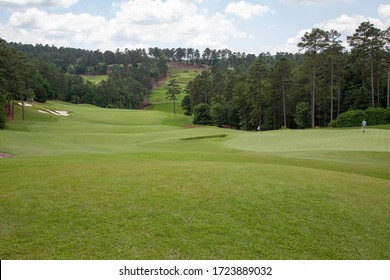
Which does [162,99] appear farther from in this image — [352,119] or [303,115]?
[352,119]

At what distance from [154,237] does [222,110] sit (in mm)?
77033

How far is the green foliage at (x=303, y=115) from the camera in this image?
67625 millimetres

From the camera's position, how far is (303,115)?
222 ft

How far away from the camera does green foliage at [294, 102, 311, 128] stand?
6762 centimetres

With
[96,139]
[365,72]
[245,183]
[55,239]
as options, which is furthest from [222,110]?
[55,239]

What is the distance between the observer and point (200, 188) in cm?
1223

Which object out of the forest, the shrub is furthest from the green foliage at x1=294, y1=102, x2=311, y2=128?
the shrub

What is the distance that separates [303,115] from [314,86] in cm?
901

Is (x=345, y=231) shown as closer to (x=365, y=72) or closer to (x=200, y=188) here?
(x=200, y=188)

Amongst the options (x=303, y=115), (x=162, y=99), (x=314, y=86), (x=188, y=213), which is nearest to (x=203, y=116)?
(x=303, y=115)

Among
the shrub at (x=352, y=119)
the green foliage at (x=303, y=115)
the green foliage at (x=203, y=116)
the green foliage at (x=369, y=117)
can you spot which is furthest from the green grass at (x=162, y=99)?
the green foliage at (x=369, y=117)

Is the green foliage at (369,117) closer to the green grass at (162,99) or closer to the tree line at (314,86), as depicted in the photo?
the tree line at (314,86)

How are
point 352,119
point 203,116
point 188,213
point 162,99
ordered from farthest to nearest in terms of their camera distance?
1. point 162,99
2. point 203,116
3. point 352,119
4. point 188,213
